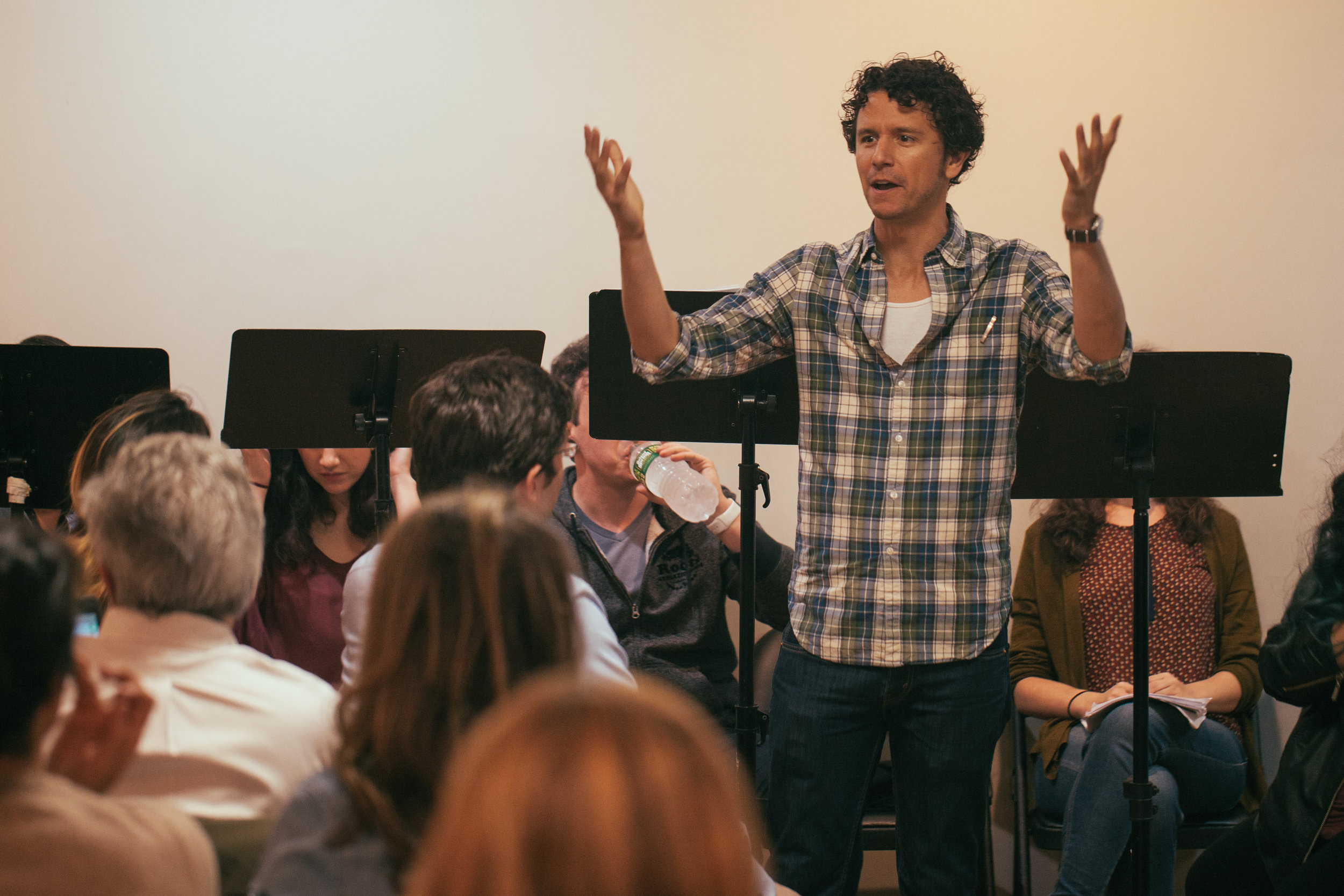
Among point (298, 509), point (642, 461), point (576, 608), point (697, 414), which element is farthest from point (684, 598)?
point (576, 608)

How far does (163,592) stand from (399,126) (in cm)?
215

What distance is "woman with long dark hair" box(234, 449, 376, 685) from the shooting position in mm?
2770

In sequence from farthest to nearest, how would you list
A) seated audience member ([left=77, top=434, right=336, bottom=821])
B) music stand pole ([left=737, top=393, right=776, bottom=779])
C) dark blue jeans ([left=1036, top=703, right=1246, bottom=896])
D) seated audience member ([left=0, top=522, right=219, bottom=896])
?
1. dark blue jeans ([left=1036, top=703, right=1246, bottom=896])
2. music stand pole ([left=737, top=393, right=776, bottom=779])
3. seated audience member ([left=77, top=434, right=336, bottom=821])
4. seated audience member ([left=0, top=522, right=219, bottom=896])

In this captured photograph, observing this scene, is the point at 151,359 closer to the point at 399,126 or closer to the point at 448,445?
the point at 399,126

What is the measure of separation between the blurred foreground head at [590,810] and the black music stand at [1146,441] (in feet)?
5.70

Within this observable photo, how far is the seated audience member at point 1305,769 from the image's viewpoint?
1.97 metres

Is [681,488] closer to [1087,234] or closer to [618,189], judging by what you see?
[618,189]

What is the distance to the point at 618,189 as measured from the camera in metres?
1.87

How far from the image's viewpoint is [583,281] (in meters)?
3.19

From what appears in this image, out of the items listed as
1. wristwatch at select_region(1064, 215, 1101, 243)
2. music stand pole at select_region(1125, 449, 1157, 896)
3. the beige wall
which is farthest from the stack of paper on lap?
wristwatch at select_region(1064, 215, 1101, 243)

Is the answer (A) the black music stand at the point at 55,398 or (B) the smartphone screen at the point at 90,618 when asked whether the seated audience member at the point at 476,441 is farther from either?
(A) the black music stand at the point at 55,398

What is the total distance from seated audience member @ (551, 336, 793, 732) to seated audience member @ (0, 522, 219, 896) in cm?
174

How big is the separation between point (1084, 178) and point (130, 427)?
1551 mm

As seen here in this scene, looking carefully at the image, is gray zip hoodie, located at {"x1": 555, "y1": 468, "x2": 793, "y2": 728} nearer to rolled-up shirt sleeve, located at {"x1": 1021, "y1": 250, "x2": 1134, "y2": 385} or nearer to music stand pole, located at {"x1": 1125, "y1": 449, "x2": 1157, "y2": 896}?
music stand pole, located at {"x1": 1125, "y1": 449, "x2": 1157, "y2": 896}
